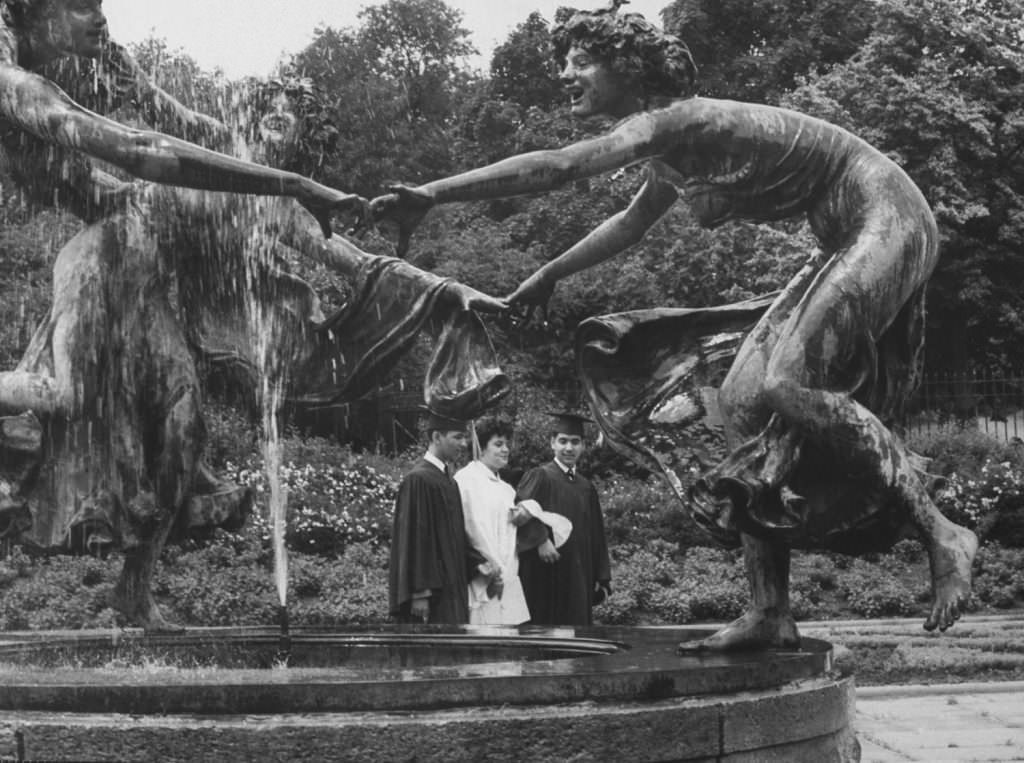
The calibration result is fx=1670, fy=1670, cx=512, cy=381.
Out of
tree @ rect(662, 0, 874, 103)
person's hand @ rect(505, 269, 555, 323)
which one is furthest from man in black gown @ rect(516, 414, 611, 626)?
tree @ rect(662, 0, 874, 103)

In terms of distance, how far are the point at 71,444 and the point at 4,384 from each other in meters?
0.45

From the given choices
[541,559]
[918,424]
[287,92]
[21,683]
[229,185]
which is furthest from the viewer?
[918,424]

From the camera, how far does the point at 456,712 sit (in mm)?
4605

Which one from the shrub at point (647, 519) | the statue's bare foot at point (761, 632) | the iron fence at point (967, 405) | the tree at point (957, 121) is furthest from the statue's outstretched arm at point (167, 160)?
the tree at point (957, 121)

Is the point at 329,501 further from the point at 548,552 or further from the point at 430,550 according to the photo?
the point at 430,550

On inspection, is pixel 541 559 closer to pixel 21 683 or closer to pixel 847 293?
pixel 847 293

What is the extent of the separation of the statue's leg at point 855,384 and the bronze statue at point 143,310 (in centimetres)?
191

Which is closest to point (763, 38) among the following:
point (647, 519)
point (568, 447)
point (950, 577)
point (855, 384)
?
point (647, 519)

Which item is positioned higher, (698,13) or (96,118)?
(698,13)

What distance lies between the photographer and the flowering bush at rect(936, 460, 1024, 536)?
64.2 feet

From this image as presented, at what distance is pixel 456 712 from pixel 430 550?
411cm

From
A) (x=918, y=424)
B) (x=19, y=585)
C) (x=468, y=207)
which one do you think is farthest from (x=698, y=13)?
(x=19, y=585)

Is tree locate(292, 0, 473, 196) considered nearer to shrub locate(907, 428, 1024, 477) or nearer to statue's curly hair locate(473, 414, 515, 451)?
shrub locate(907, 428, 1024, 477)

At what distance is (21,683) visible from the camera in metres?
4.78
